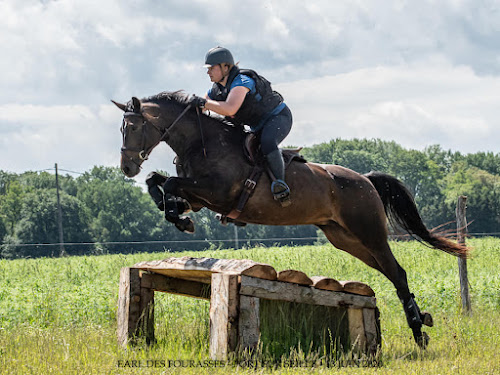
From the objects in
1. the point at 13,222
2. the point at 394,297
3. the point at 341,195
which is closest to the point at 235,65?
the point at 341,195

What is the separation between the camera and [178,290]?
667 centimetres

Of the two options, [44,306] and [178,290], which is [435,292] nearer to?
[178,290]

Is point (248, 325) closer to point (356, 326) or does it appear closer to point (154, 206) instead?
point (356, 326)

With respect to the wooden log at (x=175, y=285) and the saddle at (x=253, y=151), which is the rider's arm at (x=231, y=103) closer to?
the saddle at (x=253, y=151)

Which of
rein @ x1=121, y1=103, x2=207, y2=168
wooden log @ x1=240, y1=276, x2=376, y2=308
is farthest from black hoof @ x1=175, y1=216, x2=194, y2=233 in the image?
wooden log @ x1=240, y1=276, x2=376, y2=308

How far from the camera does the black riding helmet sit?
20.2 ft

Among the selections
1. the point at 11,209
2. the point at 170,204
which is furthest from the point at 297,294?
the point at 11,209

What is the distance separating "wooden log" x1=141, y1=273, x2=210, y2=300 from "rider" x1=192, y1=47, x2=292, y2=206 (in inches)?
55.9

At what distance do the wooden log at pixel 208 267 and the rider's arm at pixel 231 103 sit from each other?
145 cm

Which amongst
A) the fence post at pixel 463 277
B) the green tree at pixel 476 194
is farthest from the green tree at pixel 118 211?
the fence post at pixel 463 277

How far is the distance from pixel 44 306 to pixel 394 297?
5.71 m

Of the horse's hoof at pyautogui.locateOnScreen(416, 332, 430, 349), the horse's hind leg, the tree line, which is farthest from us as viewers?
the tree line

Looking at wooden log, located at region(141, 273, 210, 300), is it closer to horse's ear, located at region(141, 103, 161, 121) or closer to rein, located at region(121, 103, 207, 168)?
rein, located at region(121, 103, 207, 168)

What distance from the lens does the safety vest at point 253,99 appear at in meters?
6.30
